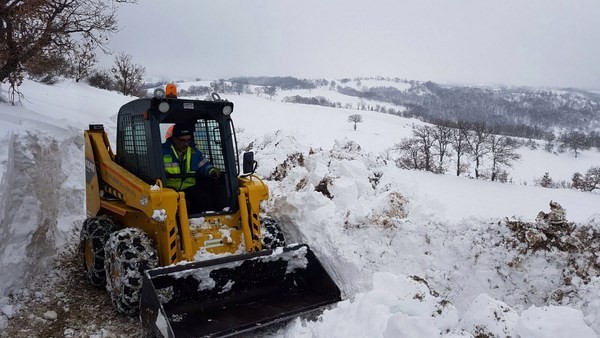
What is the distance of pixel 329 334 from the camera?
3535 millimetres

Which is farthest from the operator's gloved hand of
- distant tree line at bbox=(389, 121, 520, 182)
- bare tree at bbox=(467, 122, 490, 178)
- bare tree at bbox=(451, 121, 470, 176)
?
bare tree at bbox=(451, 121, 470, 176)

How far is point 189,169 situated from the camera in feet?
17.3

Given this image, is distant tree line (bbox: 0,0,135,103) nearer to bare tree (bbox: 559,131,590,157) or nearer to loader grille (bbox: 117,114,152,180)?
loader grille (bbox: 117,114,152,180)

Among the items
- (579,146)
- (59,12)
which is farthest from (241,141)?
(579,146)

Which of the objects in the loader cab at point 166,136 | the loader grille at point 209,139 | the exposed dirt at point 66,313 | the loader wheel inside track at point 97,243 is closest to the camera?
the exposed dirt at point 66,313

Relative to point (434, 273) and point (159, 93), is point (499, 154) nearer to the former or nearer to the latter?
point (434, 273)

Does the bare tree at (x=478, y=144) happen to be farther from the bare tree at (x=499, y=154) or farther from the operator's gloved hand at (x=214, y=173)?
the operator's gloved hand at (x=214, y=173)

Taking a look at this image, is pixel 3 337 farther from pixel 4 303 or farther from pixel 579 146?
pixel 579 146

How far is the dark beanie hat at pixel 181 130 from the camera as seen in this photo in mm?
5289

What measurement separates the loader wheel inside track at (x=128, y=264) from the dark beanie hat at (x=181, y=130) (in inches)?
51.1

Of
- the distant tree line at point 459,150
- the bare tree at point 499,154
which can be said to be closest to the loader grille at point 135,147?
the distant tree line at point 459,150

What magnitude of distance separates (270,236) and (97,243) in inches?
78.9

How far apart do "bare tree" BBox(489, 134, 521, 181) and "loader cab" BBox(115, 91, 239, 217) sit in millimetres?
40400

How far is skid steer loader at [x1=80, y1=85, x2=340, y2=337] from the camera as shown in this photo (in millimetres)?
4109
